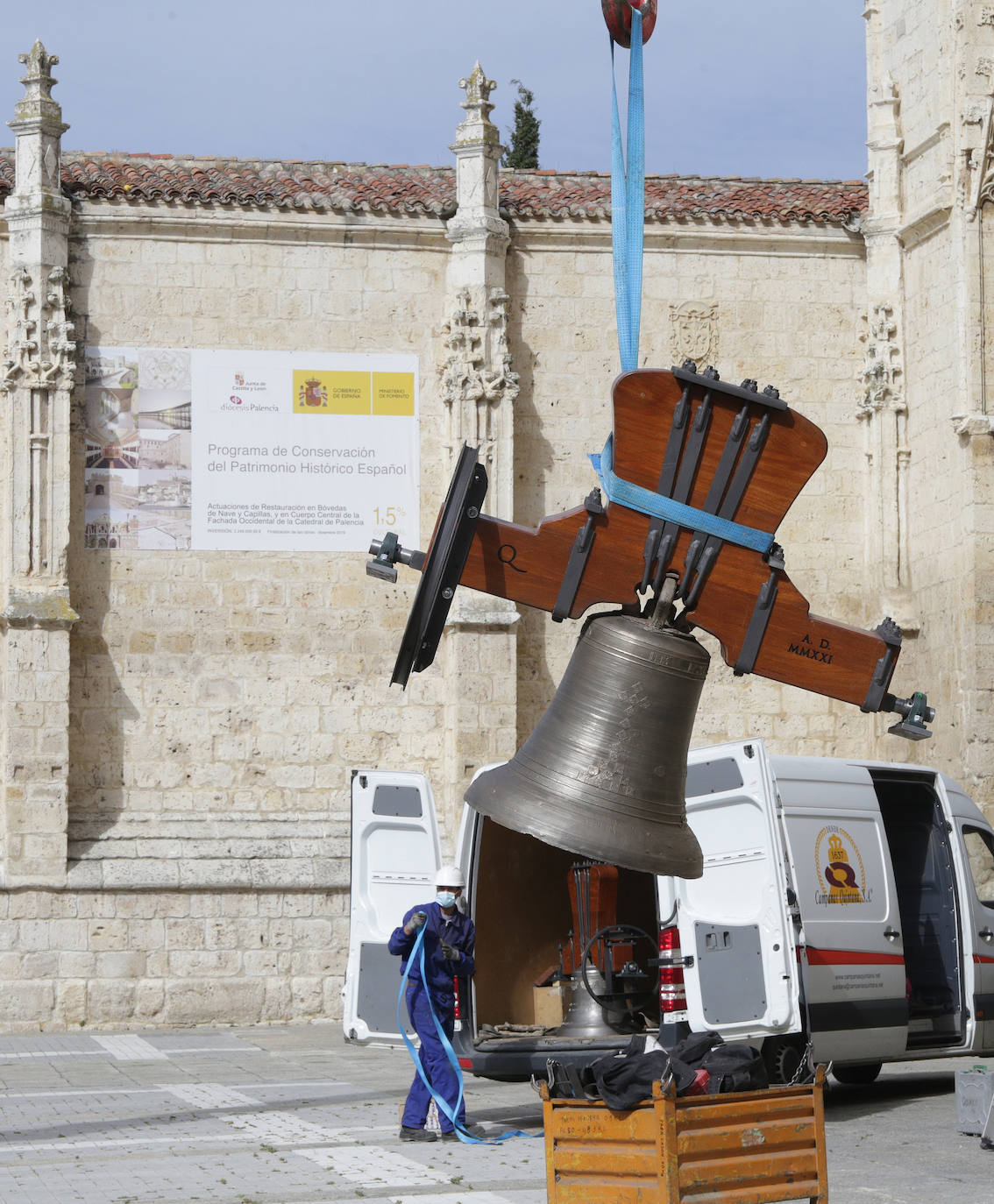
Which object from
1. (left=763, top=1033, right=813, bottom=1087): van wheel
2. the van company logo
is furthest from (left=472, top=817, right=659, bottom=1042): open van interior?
the van company logo

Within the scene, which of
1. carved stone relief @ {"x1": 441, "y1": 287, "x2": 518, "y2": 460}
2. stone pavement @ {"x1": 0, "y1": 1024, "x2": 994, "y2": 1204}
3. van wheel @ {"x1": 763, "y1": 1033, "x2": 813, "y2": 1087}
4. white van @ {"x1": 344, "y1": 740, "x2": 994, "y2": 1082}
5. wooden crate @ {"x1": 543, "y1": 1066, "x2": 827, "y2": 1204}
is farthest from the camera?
carved stone relief @ {"x1": 441, "y1": 287, "x2": 518, "y2": 460}

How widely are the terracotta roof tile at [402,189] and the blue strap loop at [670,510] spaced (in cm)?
1538

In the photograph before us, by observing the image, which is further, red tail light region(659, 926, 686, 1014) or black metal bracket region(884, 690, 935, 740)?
red tail light region(659, 926, 686, 1014)

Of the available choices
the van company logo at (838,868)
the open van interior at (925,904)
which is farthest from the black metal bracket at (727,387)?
the open van interior at (925,904)

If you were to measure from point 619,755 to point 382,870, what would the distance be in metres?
7.33

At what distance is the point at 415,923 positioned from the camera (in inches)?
417

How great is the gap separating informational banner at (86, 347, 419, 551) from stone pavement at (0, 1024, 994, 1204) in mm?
6283

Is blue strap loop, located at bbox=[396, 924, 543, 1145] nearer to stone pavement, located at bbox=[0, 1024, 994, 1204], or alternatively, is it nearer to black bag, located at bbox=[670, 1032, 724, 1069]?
stone pavement, located at bbox=[0, 1024, 994, 1204]

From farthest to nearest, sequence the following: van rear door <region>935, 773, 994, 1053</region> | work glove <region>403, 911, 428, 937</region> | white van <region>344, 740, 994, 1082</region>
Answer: van rear door <region>935, 773, 994, 1053</region>
white van <region>344, 740, 994, 1082</region>
work glove <region>403, 911, 428, 937</region>

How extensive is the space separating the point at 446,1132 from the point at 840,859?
332cm

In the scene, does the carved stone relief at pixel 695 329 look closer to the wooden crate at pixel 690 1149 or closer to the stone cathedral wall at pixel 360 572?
the stone cathedral wall at pixel 360 572

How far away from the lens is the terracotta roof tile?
65.5 ft

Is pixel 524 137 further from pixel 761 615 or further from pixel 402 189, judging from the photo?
pixel 761 615

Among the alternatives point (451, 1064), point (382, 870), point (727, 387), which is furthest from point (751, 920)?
point (727, 387)
